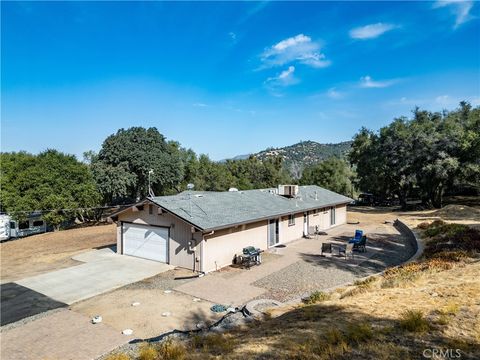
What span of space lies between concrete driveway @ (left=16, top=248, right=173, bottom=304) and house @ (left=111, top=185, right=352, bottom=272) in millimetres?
936

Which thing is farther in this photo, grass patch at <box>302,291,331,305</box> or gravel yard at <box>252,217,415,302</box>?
gravel yard at <box>252,217,415,302</box>

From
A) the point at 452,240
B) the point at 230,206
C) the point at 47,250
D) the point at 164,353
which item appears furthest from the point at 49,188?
the point at 452,240

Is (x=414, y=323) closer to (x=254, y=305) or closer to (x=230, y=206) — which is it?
(x=254, y=305)

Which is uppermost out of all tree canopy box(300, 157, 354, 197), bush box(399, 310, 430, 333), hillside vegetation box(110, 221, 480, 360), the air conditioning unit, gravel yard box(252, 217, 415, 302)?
tree canopy box(300, 157, 354, 197)

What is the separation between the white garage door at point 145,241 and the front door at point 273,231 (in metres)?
6.56

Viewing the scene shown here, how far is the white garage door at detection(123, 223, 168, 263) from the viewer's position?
1648 centimetres

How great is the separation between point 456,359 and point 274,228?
1519cm

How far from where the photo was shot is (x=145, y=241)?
682 inches

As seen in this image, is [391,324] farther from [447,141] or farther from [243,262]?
[447,141]

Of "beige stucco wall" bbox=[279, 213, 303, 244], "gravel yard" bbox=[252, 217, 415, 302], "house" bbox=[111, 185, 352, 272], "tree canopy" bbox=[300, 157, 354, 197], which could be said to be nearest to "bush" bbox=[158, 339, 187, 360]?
"gravel yard" bbox=[252, 217, 415, 302]

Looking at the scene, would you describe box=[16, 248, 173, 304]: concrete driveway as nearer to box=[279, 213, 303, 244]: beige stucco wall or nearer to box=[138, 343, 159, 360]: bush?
box=[138, 343, 159, 360]: bush

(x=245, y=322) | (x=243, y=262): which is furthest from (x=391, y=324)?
(x=243, y=262)

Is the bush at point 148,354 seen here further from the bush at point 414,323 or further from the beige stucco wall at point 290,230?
the beige stucco wall at point 290,230

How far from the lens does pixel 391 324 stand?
6.67m
